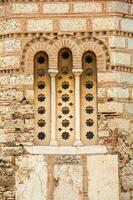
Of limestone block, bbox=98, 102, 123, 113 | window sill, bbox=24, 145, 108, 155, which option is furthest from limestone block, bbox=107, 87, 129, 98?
window sill, bbox=24, 145, 108, 155

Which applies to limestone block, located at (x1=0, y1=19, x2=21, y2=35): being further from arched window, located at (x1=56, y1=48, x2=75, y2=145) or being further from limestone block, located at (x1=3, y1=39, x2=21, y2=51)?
arched window, located at (x1=56, y1=48, x2=75, y2=145)

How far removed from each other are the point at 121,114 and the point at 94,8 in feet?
7.46

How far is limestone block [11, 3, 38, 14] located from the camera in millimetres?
11375

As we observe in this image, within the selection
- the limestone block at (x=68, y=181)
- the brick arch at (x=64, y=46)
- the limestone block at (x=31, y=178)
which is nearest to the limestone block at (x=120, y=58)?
Answer: the brick arch at (x=64, y=46)

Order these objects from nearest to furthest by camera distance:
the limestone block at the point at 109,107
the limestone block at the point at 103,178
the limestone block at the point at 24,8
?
1. the limestone block at the point at 103,178
2. the limestone block at the point at 109,107
3. the limestone block at the point at 24,8

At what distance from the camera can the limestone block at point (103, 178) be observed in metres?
10.9

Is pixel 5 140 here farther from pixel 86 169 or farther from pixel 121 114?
pixel 121 114

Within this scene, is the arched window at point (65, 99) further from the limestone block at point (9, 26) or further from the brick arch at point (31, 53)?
the limestone block at point (9, 26)

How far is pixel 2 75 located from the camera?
1138 centimetres

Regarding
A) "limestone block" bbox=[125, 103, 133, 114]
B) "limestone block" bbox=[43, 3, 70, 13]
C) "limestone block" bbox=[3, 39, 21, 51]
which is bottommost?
"limestone block" bbox=[125, 103, 133, 114]

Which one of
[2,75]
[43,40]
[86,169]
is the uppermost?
[43,40]

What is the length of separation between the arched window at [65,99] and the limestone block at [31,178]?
691mm

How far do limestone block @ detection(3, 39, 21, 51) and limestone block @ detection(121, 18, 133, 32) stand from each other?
2.20 m

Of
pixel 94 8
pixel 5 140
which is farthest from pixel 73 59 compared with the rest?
pixel 5 140
